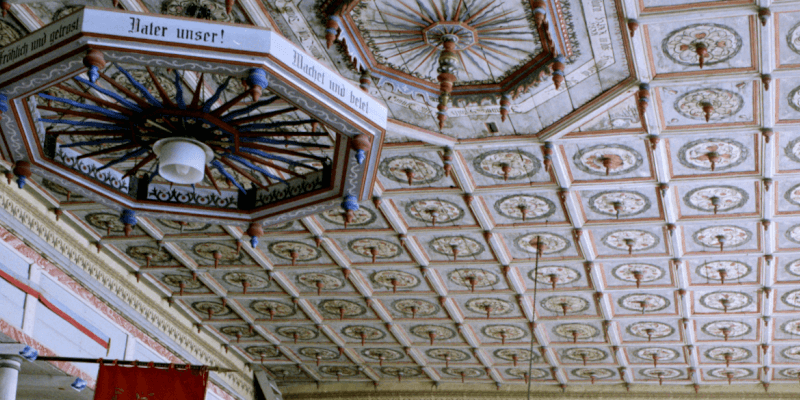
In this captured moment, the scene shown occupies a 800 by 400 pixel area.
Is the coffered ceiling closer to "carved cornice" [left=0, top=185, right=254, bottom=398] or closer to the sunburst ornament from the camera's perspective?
"carved cornice" [left=0, top=185, right=254, bottom=398]

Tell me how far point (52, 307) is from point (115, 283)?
6.43 feet

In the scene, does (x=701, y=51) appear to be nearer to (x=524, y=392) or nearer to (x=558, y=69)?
(x=558, y=69)

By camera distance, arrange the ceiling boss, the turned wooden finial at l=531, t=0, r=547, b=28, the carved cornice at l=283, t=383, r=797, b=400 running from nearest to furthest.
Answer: the turned wooden finial at l=531, t=0, r=547, b=28, the ceiling boss, the carved cornice at l=283, t=383, r=797, b=400

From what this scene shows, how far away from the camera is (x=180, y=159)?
7.90m

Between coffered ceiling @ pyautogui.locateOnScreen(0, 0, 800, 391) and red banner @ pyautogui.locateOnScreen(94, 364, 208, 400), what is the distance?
1904 millimetres

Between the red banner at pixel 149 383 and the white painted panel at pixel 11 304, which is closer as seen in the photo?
the red banner at pixel 149 383

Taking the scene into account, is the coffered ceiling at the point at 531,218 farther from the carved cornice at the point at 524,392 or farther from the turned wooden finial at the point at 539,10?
the turned wooden finial at the point at 539,10

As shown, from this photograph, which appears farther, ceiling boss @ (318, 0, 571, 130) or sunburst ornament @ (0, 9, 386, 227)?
ceiling boss @ (318, 0, 571, 130)

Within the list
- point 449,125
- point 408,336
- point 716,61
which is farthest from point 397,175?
point 408,336

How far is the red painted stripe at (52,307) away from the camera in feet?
42.6

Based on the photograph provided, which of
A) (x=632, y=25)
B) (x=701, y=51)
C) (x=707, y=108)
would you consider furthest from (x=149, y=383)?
(x=701, y=51)

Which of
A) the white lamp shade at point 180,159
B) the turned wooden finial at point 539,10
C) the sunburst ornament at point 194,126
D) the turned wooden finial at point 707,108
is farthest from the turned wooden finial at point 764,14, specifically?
the white lamp shade at point 180,159

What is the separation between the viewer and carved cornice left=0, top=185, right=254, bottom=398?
44.5ft

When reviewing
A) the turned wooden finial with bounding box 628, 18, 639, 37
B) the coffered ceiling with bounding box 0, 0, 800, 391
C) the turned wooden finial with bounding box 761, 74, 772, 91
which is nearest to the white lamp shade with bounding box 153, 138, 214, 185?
the coffered ceiling with bounding box 0, 0, 800, 391
